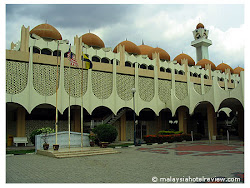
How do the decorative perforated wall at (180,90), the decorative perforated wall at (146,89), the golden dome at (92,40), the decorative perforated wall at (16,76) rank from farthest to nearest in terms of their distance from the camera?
the decorative perforated wall at (180,90), the golden dome at (92,40), the decorative perforated wall at (146,89), the decorative perforated wall at (16,76)

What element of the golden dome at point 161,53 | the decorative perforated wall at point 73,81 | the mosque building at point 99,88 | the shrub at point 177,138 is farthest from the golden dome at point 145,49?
the shrub at point 177,138

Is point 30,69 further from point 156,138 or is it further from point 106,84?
point 156,138

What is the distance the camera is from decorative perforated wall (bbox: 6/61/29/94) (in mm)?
22638

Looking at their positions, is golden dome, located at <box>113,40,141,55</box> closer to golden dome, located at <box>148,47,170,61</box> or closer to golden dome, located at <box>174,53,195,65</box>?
golden dome, located at <box>148,47,170,61</box>

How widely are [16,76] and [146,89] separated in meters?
15.4

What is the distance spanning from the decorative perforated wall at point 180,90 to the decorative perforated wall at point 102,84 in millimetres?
10565

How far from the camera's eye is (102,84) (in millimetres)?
27734

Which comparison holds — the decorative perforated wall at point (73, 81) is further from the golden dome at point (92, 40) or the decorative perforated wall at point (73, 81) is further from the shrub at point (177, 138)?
the shrub at point (177, 138)

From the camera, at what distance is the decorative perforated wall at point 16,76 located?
22638 millimetres

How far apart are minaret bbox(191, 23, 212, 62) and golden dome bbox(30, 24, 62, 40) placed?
33963mm

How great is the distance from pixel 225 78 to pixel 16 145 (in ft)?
117

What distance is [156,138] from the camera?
24.9m

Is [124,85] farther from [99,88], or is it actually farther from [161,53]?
[161,53]

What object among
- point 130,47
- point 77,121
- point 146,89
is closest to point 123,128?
point 146,89
